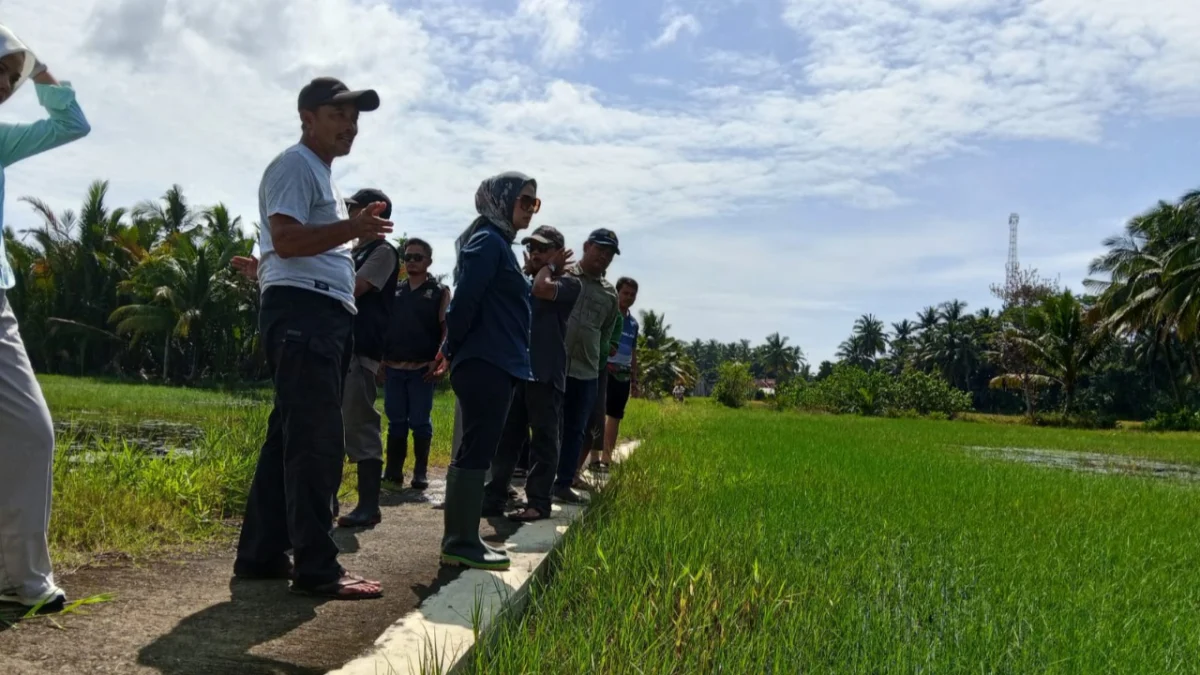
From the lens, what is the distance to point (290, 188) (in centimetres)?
277

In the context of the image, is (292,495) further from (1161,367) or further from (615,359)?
(1161,367)

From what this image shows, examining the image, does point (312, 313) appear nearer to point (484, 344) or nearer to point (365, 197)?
point (484, 344)

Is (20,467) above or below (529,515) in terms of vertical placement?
above

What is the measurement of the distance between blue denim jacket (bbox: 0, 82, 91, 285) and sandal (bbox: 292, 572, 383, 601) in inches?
49.1

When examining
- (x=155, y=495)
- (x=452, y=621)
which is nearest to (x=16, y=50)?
(x=452, y=621)

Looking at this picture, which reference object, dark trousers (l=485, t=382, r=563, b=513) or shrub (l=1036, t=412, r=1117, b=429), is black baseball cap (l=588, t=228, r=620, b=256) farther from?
shrub (l=1036, t=412, r=1117, b=429)

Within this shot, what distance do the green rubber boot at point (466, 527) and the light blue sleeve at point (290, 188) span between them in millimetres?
1078

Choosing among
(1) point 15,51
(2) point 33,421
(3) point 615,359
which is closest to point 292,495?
(2) point 33,421

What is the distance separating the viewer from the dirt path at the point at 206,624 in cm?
211

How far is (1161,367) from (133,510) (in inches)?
1905

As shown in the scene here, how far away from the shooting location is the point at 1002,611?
292 cm

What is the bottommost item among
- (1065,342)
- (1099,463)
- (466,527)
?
(1099,463)

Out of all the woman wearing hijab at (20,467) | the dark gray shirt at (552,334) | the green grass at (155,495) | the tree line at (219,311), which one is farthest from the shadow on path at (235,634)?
the tree line at (219,311)

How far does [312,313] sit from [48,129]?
0.95 meters
